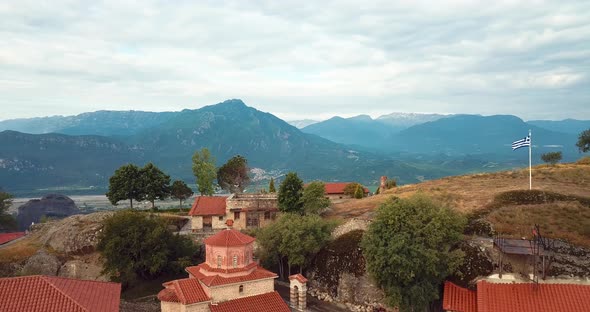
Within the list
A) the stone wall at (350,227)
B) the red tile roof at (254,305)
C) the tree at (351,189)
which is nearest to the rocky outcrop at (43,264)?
the red tile roof at (254,305)

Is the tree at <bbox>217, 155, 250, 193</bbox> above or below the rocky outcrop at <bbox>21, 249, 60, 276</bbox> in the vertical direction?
above

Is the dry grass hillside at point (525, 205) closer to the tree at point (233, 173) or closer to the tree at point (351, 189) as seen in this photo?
the tree at point (351, 189)

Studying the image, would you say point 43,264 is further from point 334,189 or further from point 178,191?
point 334,189

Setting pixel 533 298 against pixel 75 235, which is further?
pixel 75 235

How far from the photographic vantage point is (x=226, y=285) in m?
31.6

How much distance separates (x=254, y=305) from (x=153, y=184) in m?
33.7

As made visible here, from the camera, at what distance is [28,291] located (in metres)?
21.5

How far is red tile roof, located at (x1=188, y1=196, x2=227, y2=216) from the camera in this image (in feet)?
171

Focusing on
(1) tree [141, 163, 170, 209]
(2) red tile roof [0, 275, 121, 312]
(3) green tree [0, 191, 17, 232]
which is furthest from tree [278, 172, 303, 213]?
(3) green tree [0, 191, 17, 232]

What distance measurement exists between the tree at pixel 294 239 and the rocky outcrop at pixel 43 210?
82.2 m

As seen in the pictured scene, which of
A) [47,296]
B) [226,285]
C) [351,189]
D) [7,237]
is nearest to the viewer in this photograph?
[47,296]

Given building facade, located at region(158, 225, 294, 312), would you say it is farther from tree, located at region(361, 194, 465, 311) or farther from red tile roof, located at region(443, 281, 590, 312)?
red tile roof, located at region(443, 281, 590, 312)

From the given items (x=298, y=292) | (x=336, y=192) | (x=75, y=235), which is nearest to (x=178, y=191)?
(x=75, y=235)

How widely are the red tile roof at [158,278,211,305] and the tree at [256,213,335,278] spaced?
1045cm
